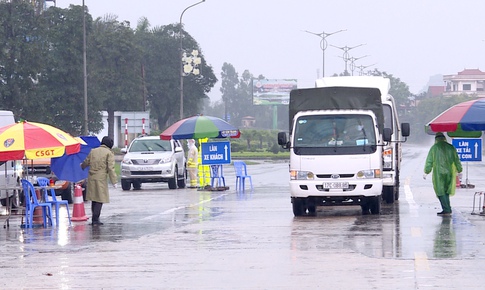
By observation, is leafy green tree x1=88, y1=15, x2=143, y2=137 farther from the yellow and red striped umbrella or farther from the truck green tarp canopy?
the yellow and red striped umbrella

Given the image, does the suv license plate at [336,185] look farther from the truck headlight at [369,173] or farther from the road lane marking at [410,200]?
the road lane marking at [410,200]

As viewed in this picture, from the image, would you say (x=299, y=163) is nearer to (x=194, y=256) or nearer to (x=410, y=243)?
(x=410, y=243)

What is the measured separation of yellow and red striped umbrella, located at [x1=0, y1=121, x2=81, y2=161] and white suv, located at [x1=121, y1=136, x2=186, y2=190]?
50.0 feet

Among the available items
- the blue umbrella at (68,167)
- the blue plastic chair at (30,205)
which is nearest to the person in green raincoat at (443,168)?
the blue umbrella at (68,167)

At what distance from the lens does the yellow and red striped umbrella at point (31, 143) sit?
19.1 m

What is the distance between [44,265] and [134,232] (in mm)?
4839

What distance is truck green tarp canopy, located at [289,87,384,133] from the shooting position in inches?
885

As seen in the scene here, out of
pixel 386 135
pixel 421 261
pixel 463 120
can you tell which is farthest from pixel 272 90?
pixel 421 261

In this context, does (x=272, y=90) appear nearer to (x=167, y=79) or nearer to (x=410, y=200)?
(x=167, y=79)

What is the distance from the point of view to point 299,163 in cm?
2117

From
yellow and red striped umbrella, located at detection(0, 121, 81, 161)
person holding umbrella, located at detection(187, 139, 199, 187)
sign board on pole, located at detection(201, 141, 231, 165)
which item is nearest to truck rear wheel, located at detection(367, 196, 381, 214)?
yellow and red striped umbrella, located at detection(0, 121, 81, 161)

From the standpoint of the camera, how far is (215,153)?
110ft

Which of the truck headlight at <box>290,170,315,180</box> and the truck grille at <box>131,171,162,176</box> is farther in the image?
the truck grille at <box>131,171,162,176</box>

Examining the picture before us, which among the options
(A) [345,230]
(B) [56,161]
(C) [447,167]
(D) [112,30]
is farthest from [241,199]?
(D) [112,30]
